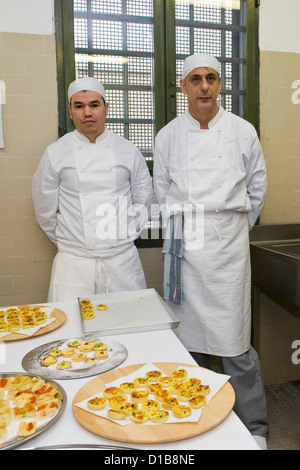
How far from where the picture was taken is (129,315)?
1.53 metres

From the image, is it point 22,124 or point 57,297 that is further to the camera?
point 22,124

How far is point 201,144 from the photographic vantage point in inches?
87.1

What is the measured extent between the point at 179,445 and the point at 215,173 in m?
1.57

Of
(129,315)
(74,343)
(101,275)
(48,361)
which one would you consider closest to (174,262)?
(101,275)

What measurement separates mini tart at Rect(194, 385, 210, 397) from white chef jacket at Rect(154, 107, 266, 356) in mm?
1215

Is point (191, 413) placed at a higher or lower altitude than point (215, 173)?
lower

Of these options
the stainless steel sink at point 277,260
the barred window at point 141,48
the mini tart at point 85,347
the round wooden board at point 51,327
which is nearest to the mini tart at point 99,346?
the mini tart at point 85,347

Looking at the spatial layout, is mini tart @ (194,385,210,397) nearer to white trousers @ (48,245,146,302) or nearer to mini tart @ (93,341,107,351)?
mini tart @ (93,341,107,351)

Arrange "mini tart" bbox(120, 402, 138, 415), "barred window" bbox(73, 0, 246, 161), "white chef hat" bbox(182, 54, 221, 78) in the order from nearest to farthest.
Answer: "mini tart" bbox(120, 402, 138, 415)
"white chef hat" bbox(182, 54, 221, 78)
"barred window" bbox(73, 0, 246, 161)

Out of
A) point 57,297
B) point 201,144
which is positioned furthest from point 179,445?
point 201,144

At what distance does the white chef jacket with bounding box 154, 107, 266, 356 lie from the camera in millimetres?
2176

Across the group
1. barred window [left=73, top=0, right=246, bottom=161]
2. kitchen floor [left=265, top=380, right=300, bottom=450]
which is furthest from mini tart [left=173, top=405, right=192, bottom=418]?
barred window [left=73, top=0, right=246, bottom=161]

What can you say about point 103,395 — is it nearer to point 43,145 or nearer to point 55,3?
point 43,145

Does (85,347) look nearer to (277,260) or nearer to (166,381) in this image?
(166,381)
